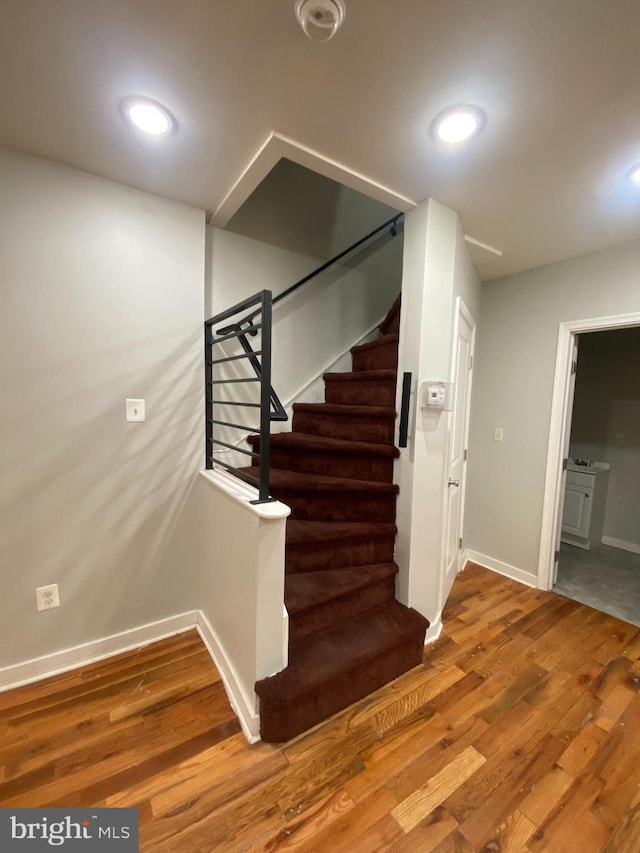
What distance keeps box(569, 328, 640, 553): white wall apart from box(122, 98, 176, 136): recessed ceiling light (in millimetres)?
3867

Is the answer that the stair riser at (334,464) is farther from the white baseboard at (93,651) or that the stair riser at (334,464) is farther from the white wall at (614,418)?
the white wall at (614,418)

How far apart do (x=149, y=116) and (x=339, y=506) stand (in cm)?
191

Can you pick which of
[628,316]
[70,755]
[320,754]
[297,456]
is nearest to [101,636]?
[70,755]

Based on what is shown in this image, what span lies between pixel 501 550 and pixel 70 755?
113 inches

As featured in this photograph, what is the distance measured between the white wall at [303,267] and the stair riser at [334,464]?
431mm

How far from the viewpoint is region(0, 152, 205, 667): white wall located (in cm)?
151

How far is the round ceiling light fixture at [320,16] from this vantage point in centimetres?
86

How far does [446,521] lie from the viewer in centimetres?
209

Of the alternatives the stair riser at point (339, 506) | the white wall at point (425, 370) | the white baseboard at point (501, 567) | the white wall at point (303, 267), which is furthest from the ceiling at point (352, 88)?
the white baseboard at point (501, 567)

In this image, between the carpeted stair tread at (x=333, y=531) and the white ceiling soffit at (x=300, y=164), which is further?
the carpeted stair tread at (x=333, y=531)

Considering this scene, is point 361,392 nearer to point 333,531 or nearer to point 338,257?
point 333,531

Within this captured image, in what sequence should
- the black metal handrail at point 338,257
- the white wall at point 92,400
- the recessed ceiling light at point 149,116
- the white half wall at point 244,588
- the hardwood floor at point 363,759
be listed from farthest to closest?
the black metal handrail at point 338,257 → the white wall at point 92,400 → the white half wall at point 244,588 → the recessed ceiling light at point 149,116 → the hardwood floor at point 363,759

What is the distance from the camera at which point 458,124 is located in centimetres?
124

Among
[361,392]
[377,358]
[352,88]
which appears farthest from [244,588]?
[352,88]
